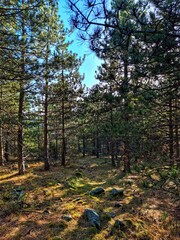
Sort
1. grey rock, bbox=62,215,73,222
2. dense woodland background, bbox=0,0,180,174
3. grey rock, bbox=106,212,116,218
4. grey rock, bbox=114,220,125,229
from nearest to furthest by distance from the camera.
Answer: dense woodland background, bbox=0,0,180,174
grey rock, bbox=114,220,125,229
grey rock, bbox=62,215,73,222
grey rock, bbox=106,212,116,218

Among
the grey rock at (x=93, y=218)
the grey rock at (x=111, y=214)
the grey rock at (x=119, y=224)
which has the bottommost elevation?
the grey rock at (x=111, y=214)

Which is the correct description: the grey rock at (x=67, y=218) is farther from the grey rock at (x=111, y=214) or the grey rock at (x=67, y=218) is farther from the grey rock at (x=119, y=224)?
the grey rock at (x=119, y=224)

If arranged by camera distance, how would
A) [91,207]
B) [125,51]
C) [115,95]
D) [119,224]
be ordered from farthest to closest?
1. [91,207]
2. [115,95]
3. [119,224]
4. [125,51]

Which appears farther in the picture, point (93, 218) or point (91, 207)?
point (91, 207)

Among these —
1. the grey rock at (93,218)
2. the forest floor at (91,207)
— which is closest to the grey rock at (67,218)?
the forest floor at (91,207)

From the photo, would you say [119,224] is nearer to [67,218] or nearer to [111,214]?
[111,214]

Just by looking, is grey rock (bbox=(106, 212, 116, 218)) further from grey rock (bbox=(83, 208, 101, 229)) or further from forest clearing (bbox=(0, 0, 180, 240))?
grey rock (bbox=(83, 208, 101, 229))

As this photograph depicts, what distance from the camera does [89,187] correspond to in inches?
316

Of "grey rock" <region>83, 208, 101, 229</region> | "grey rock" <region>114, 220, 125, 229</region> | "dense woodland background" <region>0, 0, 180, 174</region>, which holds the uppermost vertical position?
"dense woodland background" <region>0, 0, 180, 174</region>

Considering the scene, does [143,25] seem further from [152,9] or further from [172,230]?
[172,230]

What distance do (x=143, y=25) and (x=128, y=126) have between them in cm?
282

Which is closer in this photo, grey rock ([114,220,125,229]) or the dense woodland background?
the dense woodland background

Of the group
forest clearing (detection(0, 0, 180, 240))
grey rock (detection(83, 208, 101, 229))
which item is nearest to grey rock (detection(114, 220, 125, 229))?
forest clearing (detection(0, 0, 180, 240))

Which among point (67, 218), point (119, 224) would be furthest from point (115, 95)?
point (67, 218)
